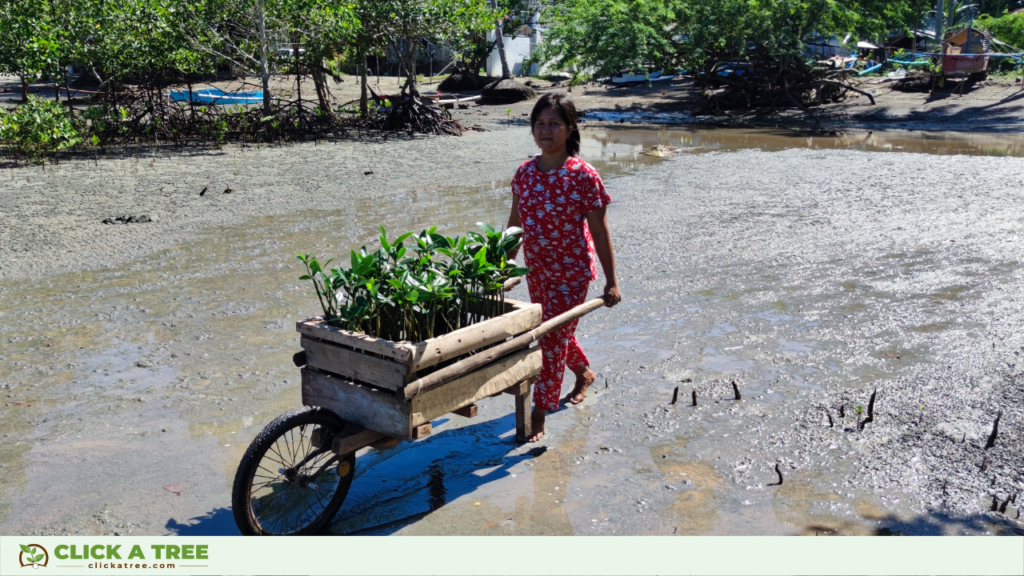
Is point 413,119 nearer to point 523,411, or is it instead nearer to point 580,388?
point 580,388

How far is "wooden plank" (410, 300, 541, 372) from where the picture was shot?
3107 mm

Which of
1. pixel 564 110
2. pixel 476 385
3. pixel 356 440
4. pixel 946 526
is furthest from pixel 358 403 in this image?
pixel 946 526

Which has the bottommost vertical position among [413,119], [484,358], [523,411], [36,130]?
[523,411]

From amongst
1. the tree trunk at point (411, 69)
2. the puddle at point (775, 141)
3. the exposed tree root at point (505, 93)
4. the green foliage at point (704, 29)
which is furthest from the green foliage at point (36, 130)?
the exposed tree root at point (505, 93)

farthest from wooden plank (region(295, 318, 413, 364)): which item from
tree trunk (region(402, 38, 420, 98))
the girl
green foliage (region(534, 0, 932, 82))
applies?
green foliage (region(534, 0, 932, 82))

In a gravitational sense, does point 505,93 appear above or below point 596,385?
above

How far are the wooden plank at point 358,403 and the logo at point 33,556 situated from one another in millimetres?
1064

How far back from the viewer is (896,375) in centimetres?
492

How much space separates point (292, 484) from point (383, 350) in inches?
32.9

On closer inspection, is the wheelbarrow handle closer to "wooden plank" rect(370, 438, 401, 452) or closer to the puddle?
"wooden plank" rect(370, 438, 401, 452)

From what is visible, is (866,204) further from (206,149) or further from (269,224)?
(206,149)

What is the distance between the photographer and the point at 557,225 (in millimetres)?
4051

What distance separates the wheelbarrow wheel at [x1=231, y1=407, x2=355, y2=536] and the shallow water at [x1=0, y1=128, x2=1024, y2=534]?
16 cm

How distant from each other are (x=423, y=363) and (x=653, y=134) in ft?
58.9
